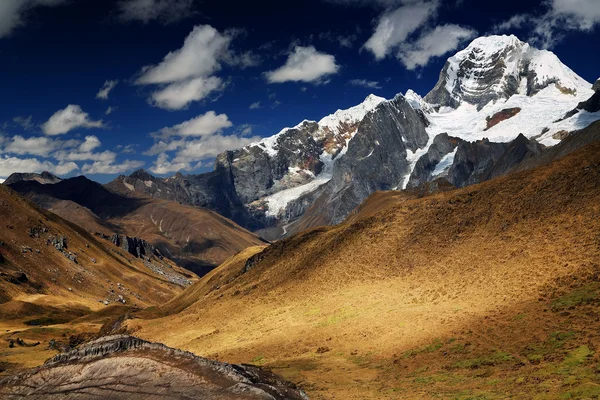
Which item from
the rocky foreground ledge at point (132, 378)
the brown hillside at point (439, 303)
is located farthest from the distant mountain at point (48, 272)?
the rocky foreground ledge at point (132, 378)

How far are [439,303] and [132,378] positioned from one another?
3221 cm

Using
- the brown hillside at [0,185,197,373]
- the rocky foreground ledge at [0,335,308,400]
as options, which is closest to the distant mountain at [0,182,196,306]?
the brown hillside at [0,185,197,373]

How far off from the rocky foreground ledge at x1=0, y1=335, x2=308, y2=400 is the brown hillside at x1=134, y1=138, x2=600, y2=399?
923cm

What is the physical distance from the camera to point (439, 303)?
41344mm

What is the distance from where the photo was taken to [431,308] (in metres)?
40.5

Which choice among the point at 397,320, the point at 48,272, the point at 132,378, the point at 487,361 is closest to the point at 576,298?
the point at 487,361

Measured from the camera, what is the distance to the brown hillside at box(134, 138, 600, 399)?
26.3 m

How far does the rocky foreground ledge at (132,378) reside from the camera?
14.7m

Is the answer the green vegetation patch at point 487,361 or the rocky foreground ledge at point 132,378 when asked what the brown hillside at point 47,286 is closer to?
the rocky foreground ledge at point 132,378

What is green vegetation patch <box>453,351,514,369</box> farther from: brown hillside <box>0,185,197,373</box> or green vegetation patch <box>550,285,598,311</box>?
brown hillside <box>0,185,197,373</box>

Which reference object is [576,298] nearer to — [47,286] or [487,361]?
[487,361]

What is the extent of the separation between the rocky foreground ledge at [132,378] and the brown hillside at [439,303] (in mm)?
9233

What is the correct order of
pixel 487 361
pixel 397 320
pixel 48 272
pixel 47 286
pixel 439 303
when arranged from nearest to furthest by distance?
pixel 487 361 < pixel 397 320 < pixel 439 303 < pixel 47 286 < pixel 48 272

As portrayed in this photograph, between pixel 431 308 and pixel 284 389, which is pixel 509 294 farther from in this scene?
pixel 284 389
